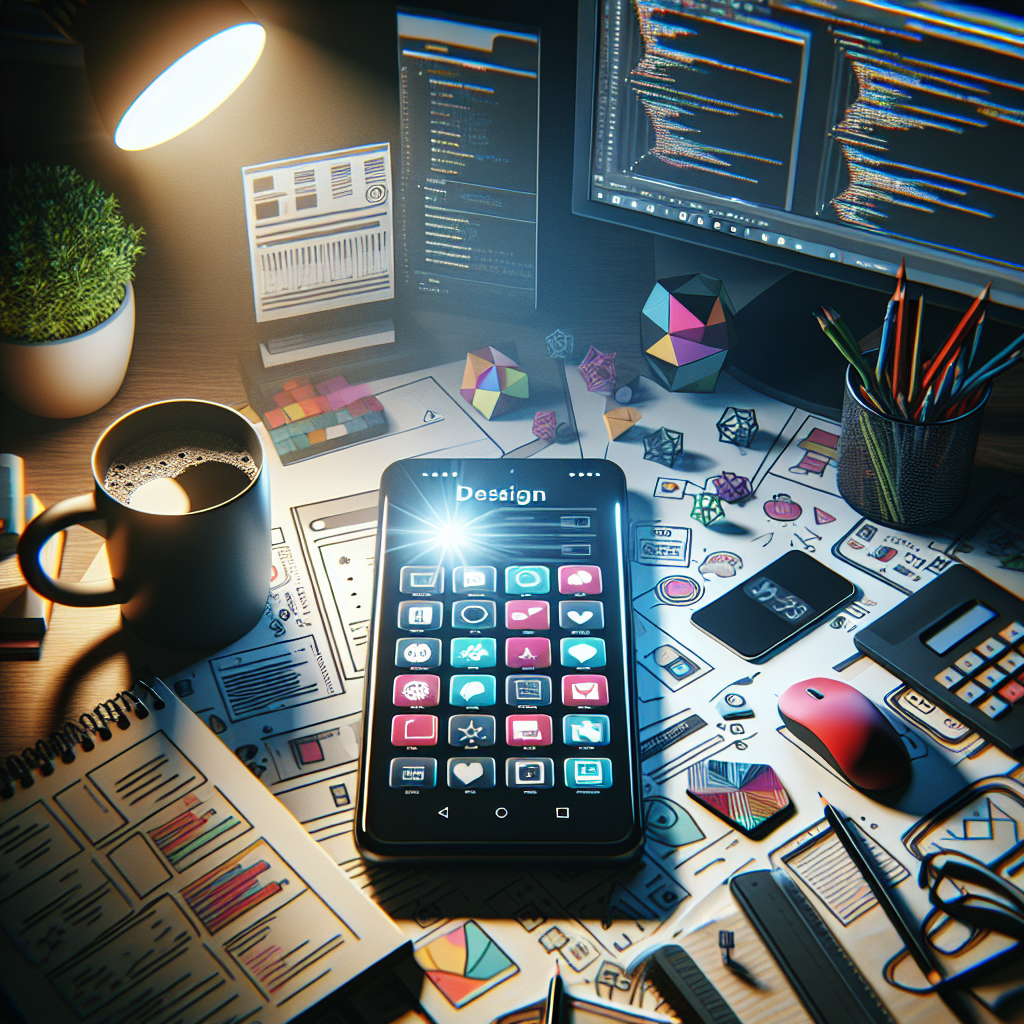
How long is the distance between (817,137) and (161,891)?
681 mm

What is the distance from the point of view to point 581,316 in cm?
95

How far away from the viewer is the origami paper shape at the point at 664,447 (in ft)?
2.63

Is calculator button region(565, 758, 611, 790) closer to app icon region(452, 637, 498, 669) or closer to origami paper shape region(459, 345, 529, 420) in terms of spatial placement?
app icon region(452, 637, 498, 669)

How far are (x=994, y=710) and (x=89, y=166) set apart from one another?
3.29 ft

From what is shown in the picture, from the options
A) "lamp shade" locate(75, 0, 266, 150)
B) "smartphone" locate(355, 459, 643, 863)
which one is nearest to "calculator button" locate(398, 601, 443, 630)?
"smartphone" locate(355, 459, 643, 863)

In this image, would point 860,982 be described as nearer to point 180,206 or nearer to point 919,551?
point 919,551

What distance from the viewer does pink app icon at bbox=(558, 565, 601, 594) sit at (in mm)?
675

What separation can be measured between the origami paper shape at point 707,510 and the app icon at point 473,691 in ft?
0.77

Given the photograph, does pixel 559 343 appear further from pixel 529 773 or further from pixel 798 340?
pixel 529 773

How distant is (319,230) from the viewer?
0.83 meters

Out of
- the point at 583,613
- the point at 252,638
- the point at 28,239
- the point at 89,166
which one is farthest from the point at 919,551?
the point at 89,166

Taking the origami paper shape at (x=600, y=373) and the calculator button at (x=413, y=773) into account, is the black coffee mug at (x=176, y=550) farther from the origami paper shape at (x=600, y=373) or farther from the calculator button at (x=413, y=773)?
the origami paper shape at (x=600, y=373)

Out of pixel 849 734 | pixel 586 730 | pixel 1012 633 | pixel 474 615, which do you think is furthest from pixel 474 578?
pixel 1012 633

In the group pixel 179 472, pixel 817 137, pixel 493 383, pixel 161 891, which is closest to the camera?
pixel 161 891
